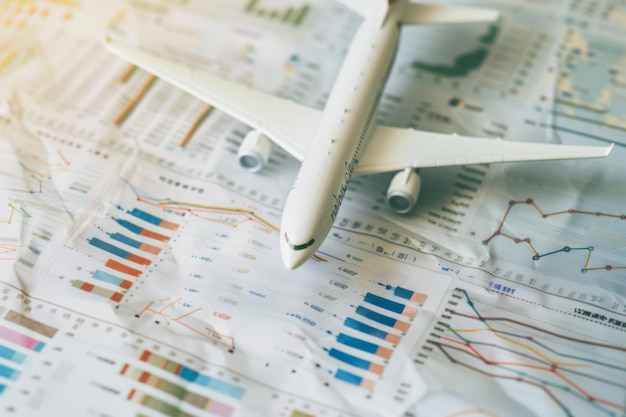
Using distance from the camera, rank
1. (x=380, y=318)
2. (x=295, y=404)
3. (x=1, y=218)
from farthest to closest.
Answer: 1. (x=1, y=218)
2. (x=380, y=318)
3. (x=295, y=404)

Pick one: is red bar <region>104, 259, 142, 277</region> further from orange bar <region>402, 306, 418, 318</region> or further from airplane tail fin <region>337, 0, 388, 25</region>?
airplane tail fin <region>337, 0, 388, 25</region>

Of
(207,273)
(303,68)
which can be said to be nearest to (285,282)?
(207,273)

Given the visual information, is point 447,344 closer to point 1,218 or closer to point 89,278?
point 89,278

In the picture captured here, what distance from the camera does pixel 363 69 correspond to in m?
1.39

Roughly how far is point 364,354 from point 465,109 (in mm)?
683

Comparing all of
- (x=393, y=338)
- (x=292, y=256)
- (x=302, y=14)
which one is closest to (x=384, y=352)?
(x=393, y=338)

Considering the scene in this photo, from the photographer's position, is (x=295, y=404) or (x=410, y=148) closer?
(x=295, y=404)

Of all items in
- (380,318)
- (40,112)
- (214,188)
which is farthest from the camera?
(40,112)

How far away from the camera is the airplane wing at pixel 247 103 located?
1335 millimetres

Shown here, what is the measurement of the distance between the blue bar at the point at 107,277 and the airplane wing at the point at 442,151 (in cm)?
50

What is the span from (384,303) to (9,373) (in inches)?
25.0

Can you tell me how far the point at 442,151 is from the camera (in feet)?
4.30

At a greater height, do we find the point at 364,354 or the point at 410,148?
the point at 410,148

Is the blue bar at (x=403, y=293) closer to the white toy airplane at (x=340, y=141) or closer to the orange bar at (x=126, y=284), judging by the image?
the white toy airplane at (x=340, y=141)
